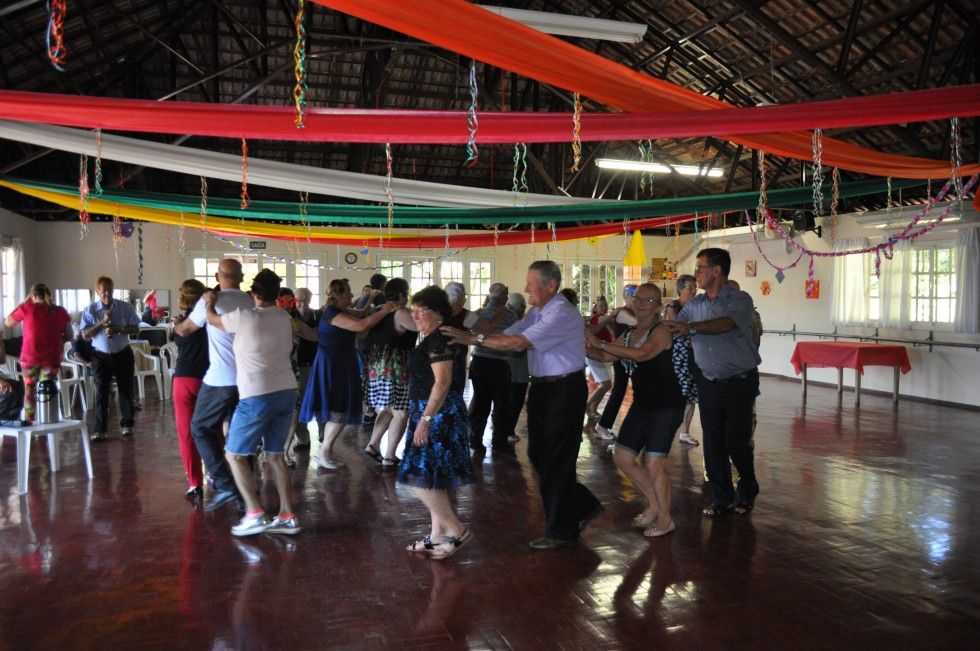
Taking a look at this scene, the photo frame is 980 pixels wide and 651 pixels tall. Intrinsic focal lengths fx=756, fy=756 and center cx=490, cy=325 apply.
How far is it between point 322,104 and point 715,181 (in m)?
8.42

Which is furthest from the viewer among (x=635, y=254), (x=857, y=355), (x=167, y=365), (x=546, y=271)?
(x=635, y=254)

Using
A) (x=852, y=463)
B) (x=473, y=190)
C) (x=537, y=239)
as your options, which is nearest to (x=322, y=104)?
(x=537, y=239)

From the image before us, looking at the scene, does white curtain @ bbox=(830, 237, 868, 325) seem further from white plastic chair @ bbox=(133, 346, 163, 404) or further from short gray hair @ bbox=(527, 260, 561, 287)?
white plastic chair @ bbox=(133, 346, 163, 404)

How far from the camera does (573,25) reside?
5832 millimetres

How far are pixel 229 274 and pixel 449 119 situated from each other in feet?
5.12

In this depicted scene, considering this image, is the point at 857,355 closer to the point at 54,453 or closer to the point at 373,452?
the point at 373,452

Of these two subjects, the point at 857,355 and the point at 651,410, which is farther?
the point at 857,355

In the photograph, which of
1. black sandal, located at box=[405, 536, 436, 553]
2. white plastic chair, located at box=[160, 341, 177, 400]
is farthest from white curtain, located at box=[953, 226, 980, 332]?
white plastic chair, located at box=[160, 341, 177, 400]

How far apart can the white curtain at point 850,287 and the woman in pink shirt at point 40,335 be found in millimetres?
10725

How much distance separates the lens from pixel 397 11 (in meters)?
3.25

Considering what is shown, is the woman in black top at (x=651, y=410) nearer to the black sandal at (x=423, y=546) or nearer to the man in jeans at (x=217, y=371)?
the black sandal at (x=423, y=546)

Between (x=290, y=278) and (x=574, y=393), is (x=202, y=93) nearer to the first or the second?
(x=290, y=278)

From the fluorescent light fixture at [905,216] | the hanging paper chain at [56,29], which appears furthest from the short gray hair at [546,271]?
the fluorescent light fixture at [905,216]

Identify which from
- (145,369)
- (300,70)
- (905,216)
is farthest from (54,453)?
(905,216)
